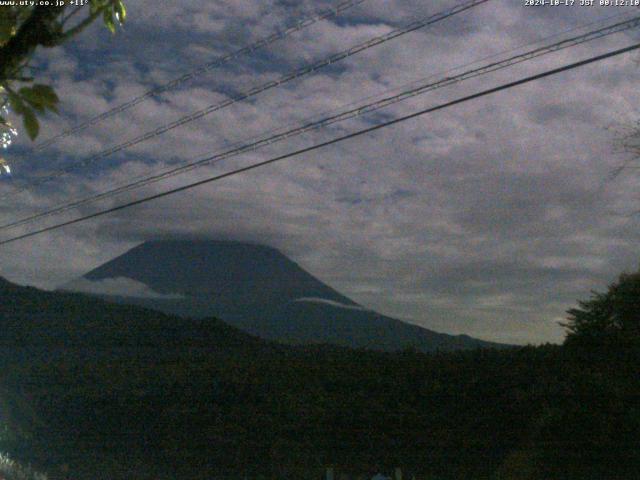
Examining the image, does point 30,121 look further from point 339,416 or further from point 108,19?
point 339,416

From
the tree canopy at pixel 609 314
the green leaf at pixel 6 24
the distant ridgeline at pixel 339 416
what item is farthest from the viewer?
the tree canopy at pixel 609 314

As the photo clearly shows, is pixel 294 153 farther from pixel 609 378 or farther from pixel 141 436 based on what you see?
pixel 141 436

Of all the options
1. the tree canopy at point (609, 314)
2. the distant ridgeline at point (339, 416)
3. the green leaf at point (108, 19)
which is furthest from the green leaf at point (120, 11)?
the tree canopy at point (609, 314)

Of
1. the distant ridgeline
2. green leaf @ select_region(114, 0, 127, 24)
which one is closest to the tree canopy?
the distant ridgeline

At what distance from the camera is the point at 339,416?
43.6 ft

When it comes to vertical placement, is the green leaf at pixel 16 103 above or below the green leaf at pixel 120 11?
below

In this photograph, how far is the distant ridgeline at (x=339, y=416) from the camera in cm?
1160

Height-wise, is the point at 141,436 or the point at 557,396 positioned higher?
the point at 557,396

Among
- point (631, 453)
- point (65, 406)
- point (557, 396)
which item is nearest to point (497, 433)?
point (557, 396)

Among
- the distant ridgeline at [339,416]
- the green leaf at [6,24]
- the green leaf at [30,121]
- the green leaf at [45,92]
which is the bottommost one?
the distant ridgeline at [339,416]

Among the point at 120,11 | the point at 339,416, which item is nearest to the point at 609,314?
the point at 339,416

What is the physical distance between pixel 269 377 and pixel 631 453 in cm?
742

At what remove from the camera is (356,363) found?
15352mm

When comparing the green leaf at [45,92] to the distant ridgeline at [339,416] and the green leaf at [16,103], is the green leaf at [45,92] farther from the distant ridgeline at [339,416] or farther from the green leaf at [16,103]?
the distant ridgeline at [339,416]
